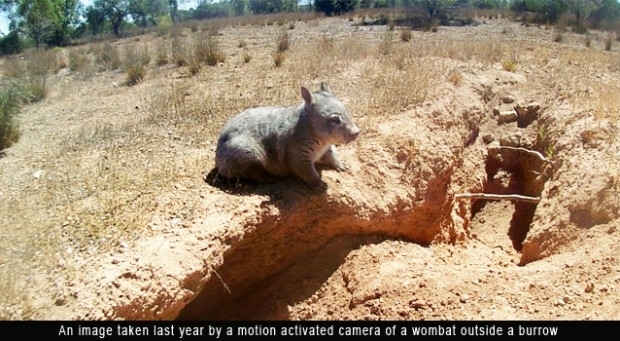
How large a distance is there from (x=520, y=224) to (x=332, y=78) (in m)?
4.86

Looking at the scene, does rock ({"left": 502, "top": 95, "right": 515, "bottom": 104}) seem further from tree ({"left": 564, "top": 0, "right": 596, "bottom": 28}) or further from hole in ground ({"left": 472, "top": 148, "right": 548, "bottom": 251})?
tree ({"left": 564, "top": 0, "right": 596, "bottom": 28})

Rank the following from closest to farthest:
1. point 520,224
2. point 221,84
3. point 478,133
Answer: point 520,224, point 478,133, point 221,84

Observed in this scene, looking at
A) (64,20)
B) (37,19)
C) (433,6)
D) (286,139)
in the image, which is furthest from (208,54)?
(64,20)

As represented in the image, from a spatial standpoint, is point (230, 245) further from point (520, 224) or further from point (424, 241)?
point (520, 224)

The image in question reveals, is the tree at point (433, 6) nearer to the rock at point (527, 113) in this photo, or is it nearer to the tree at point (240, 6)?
the rock at point (527, 113)

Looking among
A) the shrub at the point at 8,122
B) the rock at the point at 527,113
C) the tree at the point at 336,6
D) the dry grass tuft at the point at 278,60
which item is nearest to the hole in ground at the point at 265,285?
the rock at the point at 527,113

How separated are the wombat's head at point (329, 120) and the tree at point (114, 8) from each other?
3978 centimetres

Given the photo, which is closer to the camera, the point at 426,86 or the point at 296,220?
the point at 296,220

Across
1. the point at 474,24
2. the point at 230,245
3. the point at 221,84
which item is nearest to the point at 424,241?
the point at 230,245

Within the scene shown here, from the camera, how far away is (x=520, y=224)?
8.11m

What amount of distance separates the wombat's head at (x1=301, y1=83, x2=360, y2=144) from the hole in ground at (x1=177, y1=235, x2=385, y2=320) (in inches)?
63.6

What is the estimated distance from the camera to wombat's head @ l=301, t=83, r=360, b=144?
217 inches

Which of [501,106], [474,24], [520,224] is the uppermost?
[474,24]
